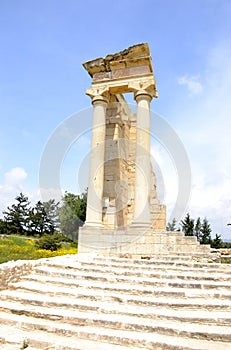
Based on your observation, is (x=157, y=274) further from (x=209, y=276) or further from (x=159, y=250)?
(x=159, y=250)

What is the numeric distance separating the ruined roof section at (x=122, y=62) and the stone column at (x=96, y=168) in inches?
64.4

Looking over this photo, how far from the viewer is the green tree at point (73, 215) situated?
33.8m

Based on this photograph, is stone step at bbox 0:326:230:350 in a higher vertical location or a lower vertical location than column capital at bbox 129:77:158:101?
lower

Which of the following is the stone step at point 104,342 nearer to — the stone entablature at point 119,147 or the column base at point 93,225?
the stone entablature at point 119,147

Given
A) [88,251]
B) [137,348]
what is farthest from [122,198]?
[137,348]

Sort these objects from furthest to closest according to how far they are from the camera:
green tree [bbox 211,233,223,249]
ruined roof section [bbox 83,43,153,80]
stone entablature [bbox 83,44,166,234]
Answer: green tree [bbox 211,233,223,249], ruined roof section [bbox 83,43,153,80], stone entablature [bbox 83,44,166,234]

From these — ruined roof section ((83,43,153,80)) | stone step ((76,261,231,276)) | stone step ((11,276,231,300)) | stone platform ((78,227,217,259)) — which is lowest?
stone step ((11,276,231,300))

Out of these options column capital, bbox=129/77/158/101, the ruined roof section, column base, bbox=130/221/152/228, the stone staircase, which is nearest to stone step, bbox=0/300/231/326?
the stone staircase

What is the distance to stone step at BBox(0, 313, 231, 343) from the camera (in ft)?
13.6

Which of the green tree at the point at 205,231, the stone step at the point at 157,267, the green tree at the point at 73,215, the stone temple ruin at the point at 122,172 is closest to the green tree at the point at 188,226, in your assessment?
the green tree at the point at 205,231

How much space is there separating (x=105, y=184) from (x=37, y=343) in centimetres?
1077

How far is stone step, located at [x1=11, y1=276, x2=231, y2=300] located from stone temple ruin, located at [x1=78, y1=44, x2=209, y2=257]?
536cm

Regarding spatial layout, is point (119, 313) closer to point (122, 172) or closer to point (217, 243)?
point (122, 172)

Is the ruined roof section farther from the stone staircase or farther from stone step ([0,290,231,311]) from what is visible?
stone step ([0,290,231,311])
